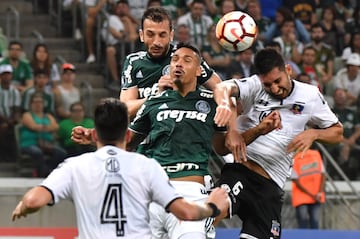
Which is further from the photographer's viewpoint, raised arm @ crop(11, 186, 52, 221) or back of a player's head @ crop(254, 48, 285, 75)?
back of a player's head @ crop(254, 48, 285, 75)

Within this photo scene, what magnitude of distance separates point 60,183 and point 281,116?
323cm

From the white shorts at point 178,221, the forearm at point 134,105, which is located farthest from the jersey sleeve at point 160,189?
the forearm at point 134,105

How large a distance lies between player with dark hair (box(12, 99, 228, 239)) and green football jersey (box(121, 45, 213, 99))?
102 inches

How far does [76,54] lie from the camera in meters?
18.2

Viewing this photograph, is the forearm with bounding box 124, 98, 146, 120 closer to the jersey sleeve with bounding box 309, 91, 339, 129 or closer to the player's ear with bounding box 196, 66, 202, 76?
the player's ear with bounding box 196, 66, 202, 76

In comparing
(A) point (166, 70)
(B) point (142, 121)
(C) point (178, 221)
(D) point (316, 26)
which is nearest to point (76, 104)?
(D) point (316, 26)

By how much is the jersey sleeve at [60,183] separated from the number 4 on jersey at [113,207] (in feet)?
0.82

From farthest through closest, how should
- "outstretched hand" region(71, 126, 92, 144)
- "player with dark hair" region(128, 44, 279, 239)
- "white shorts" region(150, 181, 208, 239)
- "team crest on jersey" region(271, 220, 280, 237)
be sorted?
1. "team crest on jersey" region(271, 220, 280, 237)
2. "player with dark hair" region(128, 44, 279, 239)
3. "white shorts" region(150, 181, 208, 239)
4. "outstretched hand" region(71, 126, 92, 144)

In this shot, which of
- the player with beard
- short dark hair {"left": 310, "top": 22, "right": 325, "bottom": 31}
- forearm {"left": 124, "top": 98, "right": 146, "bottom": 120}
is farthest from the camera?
short dark hair {"left": 310, "top": 22, "right": 325, "bottom": 31}

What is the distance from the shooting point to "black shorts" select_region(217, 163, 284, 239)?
32.9 feet

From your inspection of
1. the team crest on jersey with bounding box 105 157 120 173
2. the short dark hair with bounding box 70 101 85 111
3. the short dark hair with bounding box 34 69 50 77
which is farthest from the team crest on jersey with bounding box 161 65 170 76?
the short dark hair with bounding box 34 69 50 77

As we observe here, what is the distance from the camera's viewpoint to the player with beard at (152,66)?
9820 mm

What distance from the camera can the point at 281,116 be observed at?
392 inches

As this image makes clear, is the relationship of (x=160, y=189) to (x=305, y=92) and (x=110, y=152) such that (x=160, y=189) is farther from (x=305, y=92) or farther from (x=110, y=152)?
(x=305, y=92)
